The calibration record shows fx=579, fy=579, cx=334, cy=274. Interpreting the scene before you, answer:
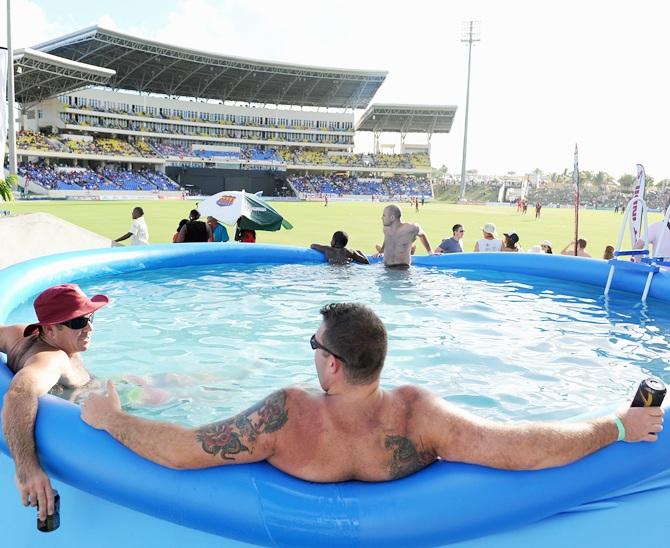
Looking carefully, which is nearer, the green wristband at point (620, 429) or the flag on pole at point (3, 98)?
the green wristband at point (620, 429)

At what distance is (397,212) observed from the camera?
9.10 metres

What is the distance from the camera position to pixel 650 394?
2324 millimetres

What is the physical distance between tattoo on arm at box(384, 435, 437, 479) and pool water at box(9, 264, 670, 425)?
4.93 ft

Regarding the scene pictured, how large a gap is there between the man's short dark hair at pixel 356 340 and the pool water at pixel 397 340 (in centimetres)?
183

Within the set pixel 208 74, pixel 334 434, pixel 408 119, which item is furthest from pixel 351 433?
pixel 408 119

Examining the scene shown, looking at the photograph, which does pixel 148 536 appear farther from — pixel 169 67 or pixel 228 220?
pixel 169 67

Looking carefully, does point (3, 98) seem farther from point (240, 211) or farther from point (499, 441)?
point (499, 441)

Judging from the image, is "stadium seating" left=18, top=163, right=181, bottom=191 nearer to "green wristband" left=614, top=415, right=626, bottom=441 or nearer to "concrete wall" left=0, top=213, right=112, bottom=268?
"concrete wall" left=0, top=213, right=112, bottom=268

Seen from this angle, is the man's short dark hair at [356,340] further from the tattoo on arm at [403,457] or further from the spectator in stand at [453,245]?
the spectator in stand at [453,245]

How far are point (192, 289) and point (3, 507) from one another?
17.2ft

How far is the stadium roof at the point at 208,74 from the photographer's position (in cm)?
4962

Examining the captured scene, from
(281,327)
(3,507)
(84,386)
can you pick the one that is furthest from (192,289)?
(3,507)

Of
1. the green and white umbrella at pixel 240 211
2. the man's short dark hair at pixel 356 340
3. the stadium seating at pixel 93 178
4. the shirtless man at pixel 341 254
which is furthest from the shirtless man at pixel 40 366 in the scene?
the stadium seating at pixel 93 178

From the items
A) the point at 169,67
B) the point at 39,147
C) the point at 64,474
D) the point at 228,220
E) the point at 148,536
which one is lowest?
the point at 148,536
